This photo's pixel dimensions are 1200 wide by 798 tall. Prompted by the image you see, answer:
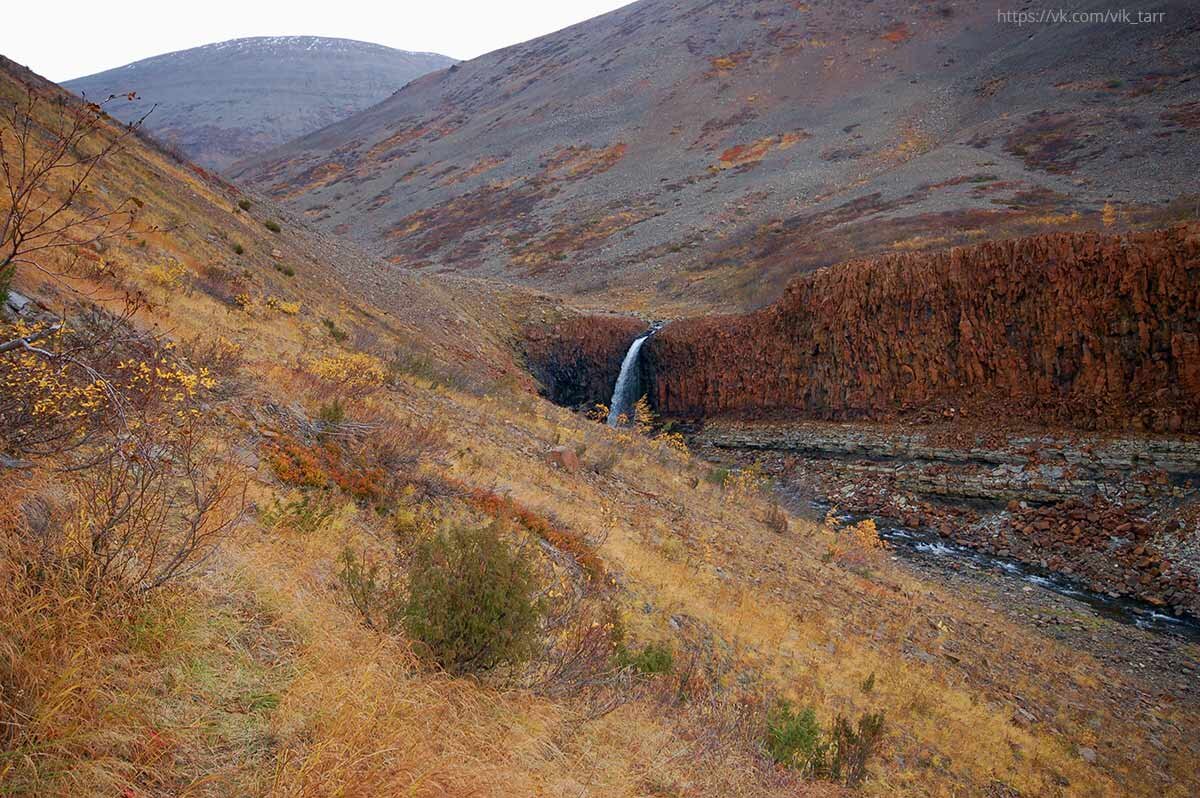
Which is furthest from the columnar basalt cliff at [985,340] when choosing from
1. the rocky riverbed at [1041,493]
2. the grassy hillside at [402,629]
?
the grassy hillside at [402,629]

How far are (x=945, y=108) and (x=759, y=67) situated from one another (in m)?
20.1

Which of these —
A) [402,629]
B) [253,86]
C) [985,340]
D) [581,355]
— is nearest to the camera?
[402,629]

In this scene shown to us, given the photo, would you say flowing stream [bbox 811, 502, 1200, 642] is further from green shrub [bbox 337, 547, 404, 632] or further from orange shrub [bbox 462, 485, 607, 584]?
green shrub [bbox 337, 547, 404, 632]

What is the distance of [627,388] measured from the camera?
965 inches

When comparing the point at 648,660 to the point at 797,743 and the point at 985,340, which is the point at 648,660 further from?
the point at 985,340

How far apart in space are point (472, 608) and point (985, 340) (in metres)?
18.3

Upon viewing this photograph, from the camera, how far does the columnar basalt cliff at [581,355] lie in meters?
25.1

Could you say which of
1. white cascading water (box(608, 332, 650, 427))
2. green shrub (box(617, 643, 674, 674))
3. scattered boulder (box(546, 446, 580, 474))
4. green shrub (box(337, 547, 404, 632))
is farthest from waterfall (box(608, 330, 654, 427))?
green shrub (box(337, 547, 404, 632))

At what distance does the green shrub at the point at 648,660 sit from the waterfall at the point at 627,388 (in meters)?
18.4

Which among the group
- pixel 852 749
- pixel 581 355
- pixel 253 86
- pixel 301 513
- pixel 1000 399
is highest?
→ pixel 253 86

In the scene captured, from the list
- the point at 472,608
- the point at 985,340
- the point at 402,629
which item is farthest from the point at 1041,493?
the point at 402,629

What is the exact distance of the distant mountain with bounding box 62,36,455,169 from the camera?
105812 mm

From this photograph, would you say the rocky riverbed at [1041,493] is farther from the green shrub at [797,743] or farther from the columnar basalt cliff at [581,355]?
the green shrub at [797,743]

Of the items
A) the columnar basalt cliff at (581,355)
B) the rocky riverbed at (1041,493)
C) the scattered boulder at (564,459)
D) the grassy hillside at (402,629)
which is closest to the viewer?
the grassy hillside at (402,629)
